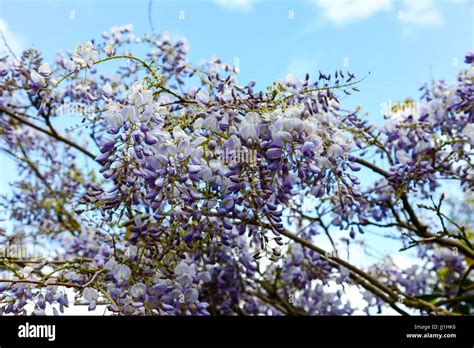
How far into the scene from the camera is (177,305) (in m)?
1.73

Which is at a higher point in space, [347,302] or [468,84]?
[468,84]

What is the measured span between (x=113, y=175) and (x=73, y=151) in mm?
2079

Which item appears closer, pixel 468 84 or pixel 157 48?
pixel 468 84

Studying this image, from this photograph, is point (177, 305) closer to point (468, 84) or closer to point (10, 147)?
point (468, 84)

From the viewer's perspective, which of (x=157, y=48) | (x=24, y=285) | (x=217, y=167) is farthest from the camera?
(x=157, y=48)

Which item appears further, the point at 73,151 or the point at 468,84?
the point at 73,151

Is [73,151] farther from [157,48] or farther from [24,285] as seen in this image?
Result: [24,285]

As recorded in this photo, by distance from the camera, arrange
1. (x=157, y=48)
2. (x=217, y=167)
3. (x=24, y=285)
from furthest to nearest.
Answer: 1. (x=157, y=48)
2. (x=24, y=285)
3. (x=217, y=167)

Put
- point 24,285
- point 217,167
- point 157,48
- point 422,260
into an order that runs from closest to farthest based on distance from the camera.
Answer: point 217,167
point 24,285
point 157,48
point 422,260

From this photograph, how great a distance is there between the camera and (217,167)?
1.45 metres

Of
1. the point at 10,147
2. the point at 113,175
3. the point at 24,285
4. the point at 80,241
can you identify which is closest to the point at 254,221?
the point at 113,175
